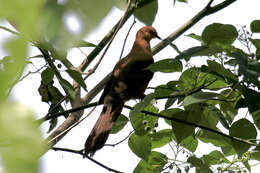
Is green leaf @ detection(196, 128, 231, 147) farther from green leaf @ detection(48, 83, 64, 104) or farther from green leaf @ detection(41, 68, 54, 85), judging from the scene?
green leaf @ detection(48, 83, 64, 104)

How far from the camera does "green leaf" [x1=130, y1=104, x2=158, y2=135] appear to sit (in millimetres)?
1689

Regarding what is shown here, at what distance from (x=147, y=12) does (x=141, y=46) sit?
2.77 metres

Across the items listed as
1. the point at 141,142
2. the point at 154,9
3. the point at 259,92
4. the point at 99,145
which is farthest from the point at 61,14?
the point at 99,145

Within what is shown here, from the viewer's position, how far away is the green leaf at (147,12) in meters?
1.10

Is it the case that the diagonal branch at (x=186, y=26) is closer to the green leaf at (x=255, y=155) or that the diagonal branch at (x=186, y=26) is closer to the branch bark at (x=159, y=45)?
the branch bark at (x=159, y=45)

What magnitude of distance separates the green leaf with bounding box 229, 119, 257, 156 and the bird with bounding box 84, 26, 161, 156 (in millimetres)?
855

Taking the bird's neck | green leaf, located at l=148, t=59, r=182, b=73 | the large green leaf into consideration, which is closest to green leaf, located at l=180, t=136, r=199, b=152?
green leaf, located at l=148, t=59, r=182, b=73

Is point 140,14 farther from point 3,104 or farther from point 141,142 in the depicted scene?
point 3,104

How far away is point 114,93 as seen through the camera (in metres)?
2.61

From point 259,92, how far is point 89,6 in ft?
4.03

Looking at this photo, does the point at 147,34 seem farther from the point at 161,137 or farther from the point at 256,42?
the point at 256,42

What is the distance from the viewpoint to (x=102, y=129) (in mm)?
2186

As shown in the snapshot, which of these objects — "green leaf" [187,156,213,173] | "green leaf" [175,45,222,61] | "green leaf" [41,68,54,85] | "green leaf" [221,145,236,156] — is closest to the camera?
"green leaf" [175,45,222,61]

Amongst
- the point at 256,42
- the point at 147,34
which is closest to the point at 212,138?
the point at 256,42
